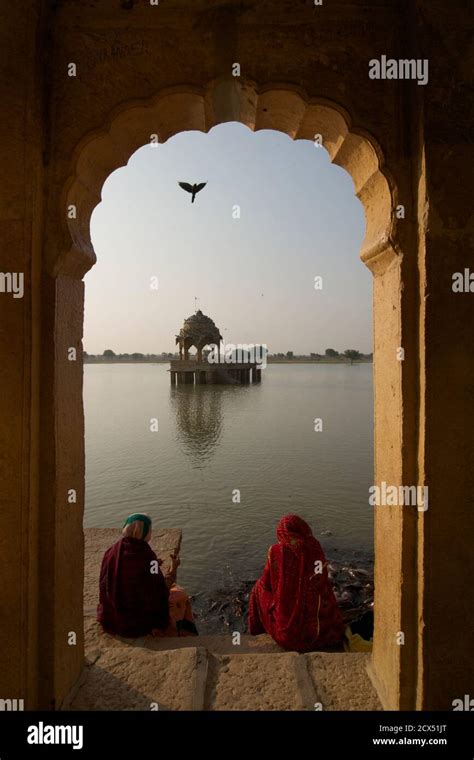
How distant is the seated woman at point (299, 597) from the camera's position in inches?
123

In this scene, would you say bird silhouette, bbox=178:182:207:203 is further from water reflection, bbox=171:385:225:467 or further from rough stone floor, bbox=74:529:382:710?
water reflection, bbox=171:385:225:467

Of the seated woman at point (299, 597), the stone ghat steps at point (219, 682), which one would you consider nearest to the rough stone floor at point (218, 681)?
the stone ghat steps at point (219, 682)

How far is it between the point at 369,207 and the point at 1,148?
1783mm

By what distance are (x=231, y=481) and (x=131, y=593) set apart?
30.1ft

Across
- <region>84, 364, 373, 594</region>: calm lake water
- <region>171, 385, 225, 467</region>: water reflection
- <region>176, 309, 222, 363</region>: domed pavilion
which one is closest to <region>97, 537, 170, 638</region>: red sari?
<region>84, 364, 373, 594</region>: calm lake water

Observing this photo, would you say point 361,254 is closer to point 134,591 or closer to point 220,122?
point 220,122

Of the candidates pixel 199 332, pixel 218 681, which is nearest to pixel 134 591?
pixel 218 681

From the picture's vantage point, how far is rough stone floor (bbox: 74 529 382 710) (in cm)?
212

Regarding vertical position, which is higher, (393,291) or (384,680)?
(393,291)

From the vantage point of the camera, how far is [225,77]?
81.4 inches

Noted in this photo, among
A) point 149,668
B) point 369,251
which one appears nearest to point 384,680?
point 149,668

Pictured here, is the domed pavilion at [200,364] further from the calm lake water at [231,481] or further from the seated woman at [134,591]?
the seated woman at [134,591]
